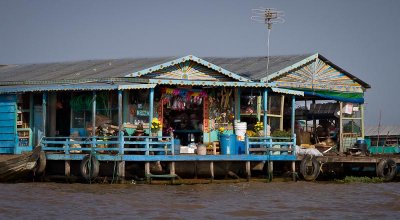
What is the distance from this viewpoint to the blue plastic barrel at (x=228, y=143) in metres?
24.0

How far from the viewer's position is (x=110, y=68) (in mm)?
26469

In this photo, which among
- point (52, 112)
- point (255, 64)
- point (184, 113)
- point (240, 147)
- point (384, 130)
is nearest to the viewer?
point (240, 147)

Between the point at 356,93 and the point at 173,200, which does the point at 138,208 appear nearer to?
the point at 173,200

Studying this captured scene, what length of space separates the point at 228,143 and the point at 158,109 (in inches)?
101

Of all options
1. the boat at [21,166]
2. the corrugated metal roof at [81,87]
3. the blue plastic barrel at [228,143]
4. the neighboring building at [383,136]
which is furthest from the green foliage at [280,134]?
the neighboring building at [383,136]

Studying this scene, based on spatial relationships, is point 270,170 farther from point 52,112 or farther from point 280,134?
point 52,112

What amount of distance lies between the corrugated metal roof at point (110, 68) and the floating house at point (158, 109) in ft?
0.20

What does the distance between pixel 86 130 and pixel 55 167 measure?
1729mm

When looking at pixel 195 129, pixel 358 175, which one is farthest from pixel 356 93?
pixel 195 129

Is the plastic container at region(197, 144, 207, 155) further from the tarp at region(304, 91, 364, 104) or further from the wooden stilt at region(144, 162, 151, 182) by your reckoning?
the tarp at region(304, 91, 364, 104)

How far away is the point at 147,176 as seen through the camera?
22.2 meters

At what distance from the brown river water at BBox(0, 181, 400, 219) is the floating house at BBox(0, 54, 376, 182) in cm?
102

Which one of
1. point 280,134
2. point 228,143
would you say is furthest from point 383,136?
point 228,143

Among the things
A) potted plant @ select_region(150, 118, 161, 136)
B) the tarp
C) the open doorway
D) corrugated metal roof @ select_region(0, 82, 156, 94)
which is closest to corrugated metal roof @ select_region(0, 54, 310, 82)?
corrugated metal roof @ select_region(0, 82, 156, 94)
